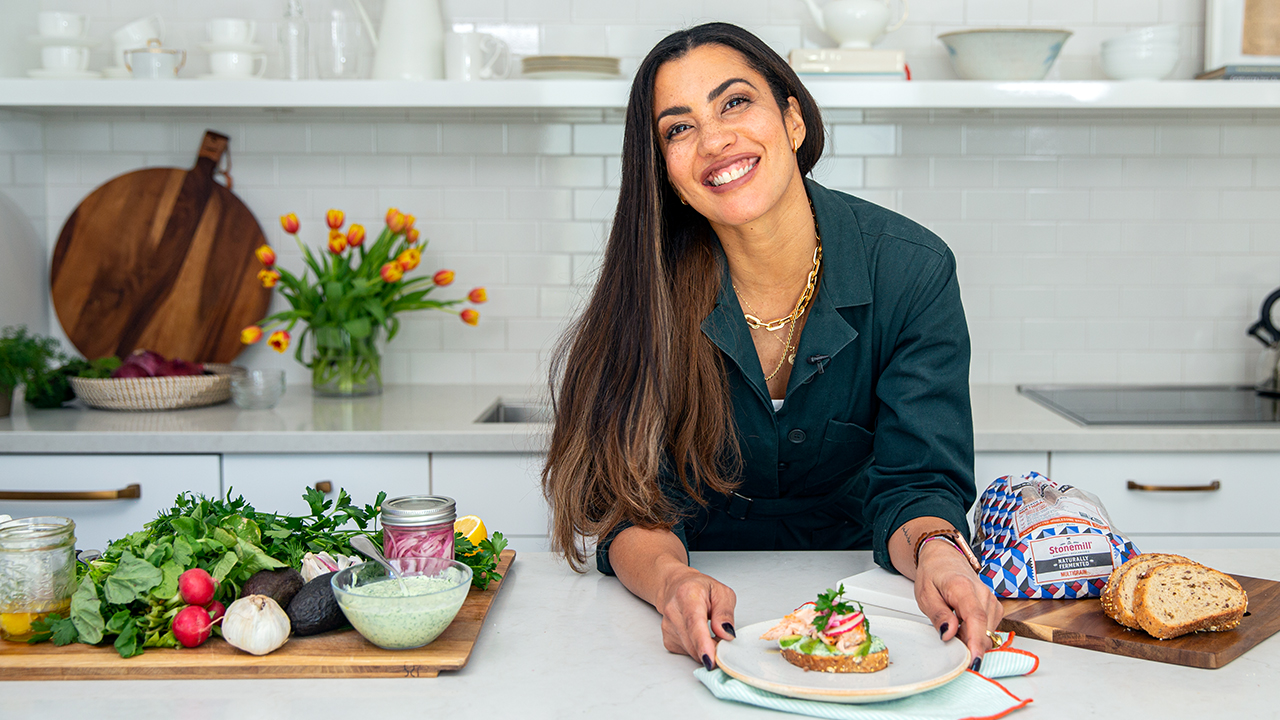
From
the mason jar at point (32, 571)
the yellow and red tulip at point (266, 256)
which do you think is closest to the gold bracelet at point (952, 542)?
the mason jar at point (32, 571)

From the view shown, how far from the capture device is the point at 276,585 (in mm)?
1144

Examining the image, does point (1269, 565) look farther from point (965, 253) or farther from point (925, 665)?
point (965, 253)

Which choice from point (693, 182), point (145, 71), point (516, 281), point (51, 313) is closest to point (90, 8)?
point (145, 71)

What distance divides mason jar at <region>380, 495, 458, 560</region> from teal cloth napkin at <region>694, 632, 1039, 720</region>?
0.33 metres

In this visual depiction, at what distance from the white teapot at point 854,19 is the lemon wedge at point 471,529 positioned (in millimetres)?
1787

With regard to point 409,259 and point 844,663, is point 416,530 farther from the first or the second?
point 409,259

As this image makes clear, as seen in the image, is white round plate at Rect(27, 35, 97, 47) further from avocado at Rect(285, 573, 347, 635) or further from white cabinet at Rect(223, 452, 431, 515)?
avocado at Rect(285, 573, 347, 635)

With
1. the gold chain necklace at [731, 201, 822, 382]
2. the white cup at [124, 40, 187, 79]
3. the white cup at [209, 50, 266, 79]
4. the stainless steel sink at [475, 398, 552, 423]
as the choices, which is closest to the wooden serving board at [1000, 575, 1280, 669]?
the gold chain necklace at [731, 201, 822, 382]

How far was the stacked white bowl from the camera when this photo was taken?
2.63 metres

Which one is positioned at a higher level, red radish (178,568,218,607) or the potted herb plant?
the potted herb plant

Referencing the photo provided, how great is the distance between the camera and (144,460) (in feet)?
7.67

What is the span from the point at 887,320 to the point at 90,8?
257cm

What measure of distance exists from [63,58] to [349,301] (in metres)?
0.98

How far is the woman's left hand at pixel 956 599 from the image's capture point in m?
1.08
